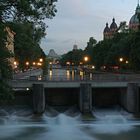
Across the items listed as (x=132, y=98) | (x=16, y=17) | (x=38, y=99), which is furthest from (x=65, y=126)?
(x=16, y=17)

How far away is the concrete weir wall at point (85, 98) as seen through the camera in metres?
49.0

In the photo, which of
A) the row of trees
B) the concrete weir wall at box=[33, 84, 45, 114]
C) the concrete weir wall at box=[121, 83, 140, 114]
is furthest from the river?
the row of trees

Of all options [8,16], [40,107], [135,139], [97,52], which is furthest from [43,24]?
[97,52]

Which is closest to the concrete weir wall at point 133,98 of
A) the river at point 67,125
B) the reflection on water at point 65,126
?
the river at point 67,125

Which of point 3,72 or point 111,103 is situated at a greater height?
point 3,72

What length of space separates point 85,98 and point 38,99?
5.21m

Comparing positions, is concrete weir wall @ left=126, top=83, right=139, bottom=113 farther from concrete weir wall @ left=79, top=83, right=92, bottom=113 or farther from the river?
concrete weir wall @ left=79, top=83, right=92, bottom=113

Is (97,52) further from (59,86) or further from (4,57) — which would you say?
(4,57)

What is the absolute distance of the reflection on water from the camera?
38.0 m

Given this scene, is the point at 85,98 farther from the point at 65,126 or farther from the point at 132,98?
the point at 65,126

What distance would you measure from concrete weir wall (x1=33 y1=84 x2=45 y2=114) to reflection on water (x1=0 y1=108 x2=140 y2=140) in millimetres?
741

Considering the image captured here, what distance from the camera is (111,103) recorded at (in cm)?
5509

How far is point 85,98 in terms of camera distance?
49375mm

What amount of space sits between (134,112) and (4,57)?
24.9m
